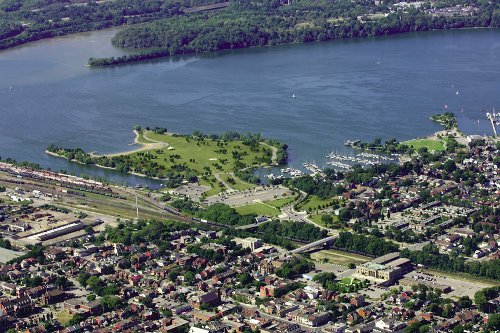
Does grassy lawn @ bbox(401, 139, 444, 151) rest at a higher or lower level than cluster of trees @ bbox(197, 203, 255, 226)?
lower

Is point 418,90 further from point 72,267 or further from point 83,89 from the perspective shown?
point 72,267

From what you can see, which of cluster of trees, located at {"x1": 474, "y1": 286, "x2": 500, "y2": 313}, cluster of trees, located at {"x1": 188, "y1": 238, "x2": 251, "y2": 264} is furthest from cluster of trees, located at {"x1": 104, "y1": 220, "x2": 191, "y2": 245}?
cluster of trees, located at {"x1": 474, "y1": 286, "x2": 500, "y2": 313}

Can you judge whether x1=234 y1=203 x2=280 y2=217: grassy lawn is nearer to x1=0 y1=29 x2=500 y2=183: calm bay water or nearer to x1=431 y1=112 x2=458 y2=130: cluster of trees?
x1=0 y1=29 x2=500 y2=183: calm bay water

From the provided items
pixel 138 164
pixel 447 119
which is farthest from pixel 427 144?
pixel 138 164

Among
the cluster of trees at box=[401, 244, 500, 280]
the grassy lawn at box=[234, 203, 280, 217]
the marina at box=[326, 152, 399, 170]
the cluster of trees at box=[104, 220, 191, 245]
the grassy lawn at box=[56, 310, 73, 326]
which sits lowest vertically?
the marina at box=[326, 152, 399, 170]

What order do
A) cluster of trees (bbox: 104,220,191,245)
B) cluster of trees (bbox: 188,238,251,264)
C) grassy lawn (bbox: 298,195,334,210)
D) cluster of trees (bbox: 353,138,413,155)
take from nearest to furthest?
cluster of trees (bbox: 188,238,251,264) → cluster of trees (bbox: 104,220,191,245) → grassy lawn (bbox: 298,195,334,210) → cluster of trees (bbox: 353,138,413,155)

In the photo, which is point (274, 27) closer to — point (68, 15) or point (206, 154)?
point (68, 15)

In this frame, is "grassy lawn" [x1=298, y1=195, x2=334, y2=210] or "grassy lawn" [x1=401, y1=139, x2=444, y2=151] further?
"grassy lawn" [x1=401, y1=139, x2=444, y2=151]
